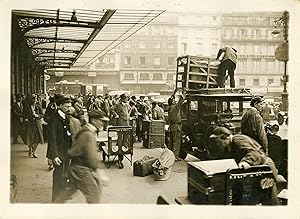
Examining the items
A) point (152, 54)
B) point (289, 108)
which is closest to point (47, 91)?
point (152, 54)

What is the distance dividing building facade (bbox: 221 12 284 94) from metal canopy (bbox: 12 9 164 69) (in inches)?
6.7

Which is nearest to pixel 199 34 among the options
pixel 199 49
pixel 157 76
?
pixel 199 49

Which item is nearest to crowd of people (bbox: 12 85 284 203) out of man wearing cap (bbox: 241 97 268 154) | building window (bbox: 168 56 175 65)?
man wearing cap (bbox: 241 97 268 154)

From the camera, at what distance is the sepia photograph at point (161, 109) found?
971 millimetres

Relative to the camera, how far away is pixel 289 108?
0.98 meters

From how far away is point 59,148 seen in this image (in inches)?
38.9

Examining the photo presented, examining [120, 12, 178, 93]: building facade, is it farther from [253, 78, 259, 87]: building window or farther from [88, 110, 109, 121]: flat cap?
[253, 78, 259, 87]: building window

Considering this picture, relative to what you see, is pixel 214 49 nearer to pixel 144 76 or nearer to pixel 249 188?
pixel 144 76

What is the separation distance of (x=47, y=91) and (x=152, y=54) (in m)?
0.25

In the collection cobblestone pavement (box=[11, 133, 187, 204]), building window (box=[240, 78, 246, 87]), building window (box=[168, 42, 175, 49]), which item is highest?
building window (box=[168, 42, 175, 49])

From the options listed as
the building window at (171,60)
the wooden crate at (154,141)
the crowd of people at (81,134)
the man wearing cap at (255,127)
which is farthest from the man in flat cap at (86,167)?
the man wearing cap at (255,127)

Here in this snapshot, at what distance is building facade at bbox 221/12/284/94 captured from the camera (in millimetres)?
989

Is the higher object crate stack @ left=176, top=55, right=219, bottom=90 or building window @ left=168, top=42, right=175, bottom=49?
building window @ left=168, top=42, right=175, bottom=49

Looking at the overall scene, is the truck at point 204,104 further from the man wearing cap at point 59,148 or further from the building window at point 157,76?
the man wearing cap at point 59,148
